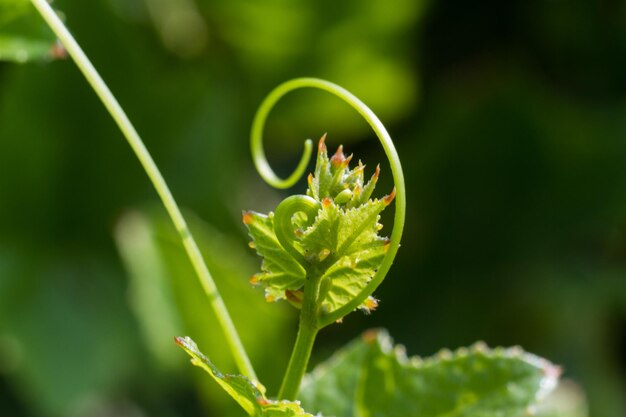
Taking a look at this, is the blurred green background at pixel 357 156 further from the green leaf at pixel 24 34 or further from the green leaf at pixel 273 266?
the green leaf at pixel 273 266

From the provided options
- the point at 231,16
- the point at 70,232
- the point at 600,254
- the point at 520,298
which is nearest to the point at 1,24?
the point at 70,232

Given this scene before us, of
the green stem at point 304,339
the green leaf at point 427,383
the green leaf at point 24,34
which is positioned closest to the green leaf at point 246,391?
the green stem at point 304,339

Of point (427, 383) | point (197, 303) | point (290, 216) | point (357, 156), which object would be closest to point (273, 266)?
point (290, 216)

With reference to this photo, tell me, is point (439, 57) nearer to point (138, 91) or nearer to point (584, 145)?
point (584, 145)

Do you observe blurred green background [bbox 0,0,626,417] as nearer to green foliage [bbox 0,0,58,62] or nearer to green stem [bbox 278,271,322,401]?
green foliage [bbox 0,0,58,62]

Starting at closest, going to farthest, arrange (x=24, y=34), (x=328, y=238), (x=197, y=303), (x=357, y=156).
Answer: (x=328, y=238) → (x=24, y=34) → (x=197, y=303) → (x=357, y=156)

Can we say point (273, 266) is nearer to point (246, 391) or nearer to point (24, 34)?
point (246, 391)
